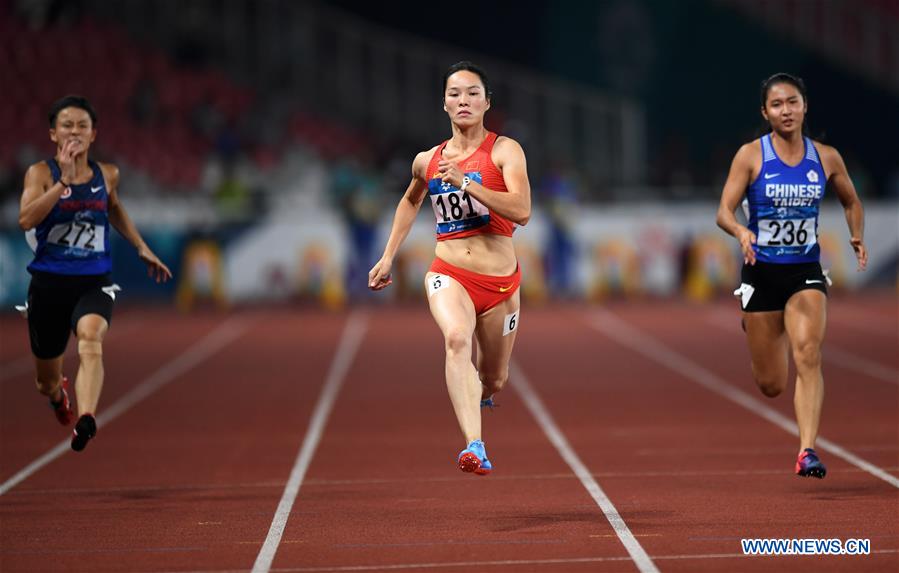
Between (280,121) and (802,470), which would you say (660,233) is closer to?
(280,121)

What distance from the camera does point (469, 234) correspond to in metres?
7.95

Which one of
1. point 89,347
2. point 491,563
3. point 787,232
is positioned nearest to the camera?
point 491,563

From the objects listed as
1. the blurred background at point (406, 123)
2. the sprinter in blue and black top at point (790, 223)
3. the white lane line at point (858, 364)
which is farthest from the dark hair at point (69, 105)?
the blurred background at point (406, 123)

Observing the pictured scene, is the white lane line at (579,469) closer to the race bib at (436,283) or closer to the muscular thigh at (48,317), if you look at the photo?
the race bib at (436,283)

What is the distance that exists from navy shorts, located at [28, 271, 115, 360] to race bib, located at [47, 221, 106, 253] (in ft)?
0.63

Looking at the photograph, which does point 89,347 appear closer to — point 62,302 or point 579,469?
point 62,302

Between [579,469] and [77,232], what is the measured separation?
3.37 meters

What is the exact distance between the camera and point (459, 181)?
23.9ft

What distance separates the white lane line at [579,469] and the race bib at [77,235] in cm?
322

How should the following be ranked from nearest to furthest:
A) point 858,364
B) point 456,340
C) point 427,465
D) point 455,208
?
point 456,340 < point 455,208 < point 427,465 < point 858,364

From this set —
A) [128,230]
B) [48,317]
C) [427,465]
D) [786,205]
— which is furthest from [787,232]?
[48,317]

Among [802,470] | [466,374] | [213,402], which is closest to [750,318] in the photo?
[802,470]

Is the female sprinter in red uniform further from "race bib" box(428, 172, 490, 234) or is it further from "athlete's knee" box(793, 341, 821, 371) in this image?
"athlete's knee" box(793, 341, 821, 371)

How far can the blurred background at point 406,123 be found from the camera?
25.8 m
